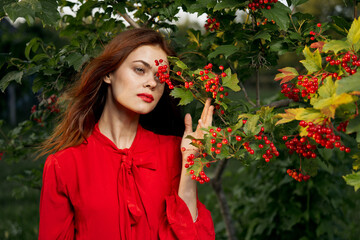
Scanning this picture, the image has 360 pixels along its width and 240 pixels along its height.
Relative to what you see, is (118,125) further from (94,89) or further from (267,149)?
(267,149)

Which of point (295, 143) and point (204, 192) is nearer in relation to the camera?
point (295, 143)

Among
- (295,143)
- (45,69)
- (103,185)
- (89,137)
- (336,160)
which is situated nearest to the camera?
(295,143)

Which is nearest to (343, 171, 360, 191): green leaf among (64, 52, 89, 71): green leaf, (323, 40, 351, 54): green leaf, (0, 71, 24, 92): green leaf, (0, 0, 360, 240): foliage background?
(323, 40, 351, 54): green leaf

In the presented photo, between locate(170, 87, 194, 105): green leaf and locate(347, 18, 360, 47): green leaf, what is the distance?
2.36ft

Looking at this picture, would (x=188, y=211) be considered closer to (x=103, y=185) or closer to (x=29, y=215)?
(x=103, y=185)

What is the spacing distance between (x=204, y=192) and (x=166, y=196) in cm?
441

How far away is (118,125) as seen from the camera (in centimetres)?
221

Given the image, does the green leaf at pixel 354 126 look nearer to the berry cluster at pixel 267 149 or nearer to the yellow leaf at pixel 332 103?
the yellow leaf at pixel 332 103

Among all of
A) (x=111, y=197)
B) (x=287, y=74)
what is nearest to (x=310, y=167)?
(x=287, y=74)

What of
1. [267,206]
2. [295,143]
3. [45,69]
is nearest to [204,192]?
[267,206]

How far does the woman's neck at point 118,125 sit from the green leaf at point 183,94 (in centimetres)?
44

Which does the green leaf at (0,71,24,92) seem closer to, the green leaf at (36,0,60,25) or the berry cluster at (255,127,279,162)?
the green leaf at (36,0,60,25)

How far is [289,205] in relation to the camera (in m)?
3.75

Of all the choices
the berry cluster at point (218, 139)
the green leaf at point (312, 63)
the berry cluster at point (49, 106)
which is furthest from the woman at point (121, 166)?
the berry cluster at point (49, 106)
